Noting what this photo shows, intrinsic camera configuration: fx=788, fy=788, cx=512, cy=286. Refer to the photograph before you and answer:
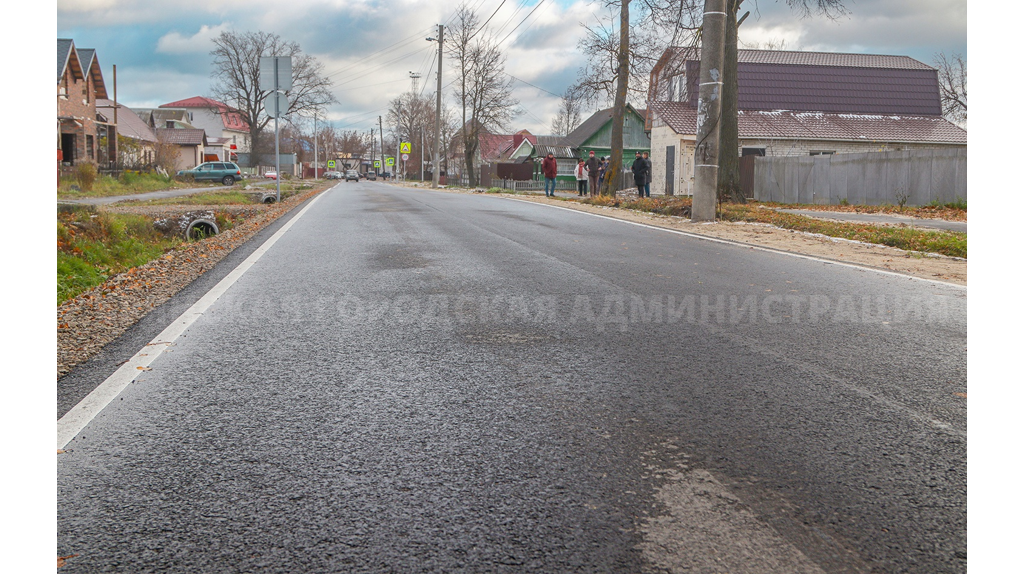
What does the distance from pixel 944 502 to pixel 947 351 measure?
2493 mm

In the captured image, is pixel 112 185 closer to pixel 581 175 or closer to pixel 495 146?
pixel 581 175

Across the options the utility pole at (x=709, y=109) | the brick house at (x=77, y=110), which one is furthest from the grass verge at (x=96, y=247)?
the brick house at (x=77, y=110)

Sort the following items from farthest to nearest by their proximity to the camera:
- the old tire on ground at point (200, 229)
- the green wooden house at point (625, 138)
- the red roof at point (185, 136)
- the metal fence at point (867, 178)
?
the red roof at point (185, 136)
the green wooden house at point (625, 138)
the metal fence at point (867, 178)
the old tire on ground at point (200, 229)

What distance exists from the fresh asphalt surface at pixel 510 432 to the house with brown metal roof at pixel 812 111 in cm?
3081

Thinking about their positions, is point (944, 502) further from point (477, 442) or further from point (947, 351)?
point (947, 351)

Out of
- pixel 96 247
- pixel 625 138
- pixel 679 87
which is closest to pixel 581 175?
pixel 679 87

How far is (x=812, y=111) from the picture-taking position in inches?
1495

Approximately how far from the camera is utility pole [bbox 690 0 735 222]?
15.6 metres

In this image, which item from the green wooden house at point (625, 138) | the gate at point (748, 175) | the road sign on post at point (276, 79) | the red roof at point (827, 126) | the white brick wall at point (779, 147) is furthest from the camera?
the green wooden house at point (625, 138)

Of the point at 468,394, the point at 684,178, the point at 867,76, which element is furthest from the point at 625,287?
the point at 867,76

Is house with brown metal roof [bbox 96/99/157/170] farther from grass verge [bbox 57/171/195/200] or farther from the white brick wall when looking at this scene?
the white brick wall

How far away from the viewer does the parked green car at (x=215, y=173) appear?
51.7 m

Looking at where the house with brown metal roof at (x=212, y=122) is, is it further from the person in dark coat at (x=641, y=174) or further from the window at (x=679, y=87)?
the person in dark coat at (x=641, y=174)

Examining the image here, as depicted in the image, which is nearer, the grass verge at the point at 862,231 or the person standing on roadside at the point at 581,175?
the grass verge at the point at 862,231
